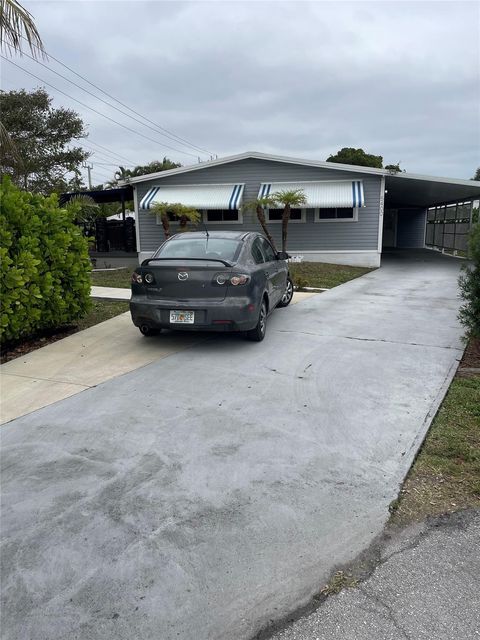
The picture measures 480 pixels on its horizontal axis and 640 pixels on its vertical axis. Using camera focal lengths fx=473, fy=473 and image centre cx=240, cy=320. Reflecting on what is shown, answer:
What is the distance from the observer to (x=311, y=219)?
18.2m

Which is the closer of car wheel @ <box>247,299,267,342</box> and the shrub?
the shrub

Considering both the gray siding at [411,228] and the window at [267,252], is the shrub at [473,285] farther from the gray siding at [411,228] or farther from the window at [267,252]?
the gray siding at [411,228]

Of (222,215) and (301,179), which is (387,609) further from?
(222,215)

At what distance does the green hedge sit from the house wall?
12.1 meters

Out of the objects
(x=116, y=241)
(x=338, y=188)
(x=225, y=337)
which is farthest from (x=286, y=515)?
(x=116, y=241)

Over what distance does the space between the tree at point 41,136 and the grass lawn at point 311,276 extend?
27.2 feet

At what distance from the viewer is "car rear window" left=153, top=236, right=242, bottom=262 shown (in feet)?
20.4

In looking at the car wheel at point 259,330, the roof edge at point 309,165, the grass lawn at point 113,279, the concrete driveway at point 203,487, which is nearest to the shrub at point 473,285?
the concrete driveway at point 203,487

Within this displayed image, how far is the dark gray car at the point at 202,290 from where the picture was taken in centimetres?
578

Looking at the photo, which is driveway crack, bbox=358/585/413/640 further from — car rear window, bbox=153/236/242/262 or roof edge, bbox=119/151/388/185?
roof edge, bbox=119/151/388/185

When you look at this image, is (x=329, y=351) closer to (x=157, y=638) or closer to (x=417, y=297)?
(x=157, y=638)

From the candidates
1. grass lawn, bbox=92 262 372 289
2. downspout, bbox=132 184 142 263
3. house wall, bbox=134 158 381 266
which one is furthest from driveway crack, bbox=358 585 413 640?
downspout, bbox=132 184 142 263

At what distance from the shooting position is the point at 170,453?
11.4ft

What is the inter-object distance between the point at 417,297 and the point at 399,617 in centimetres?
931
